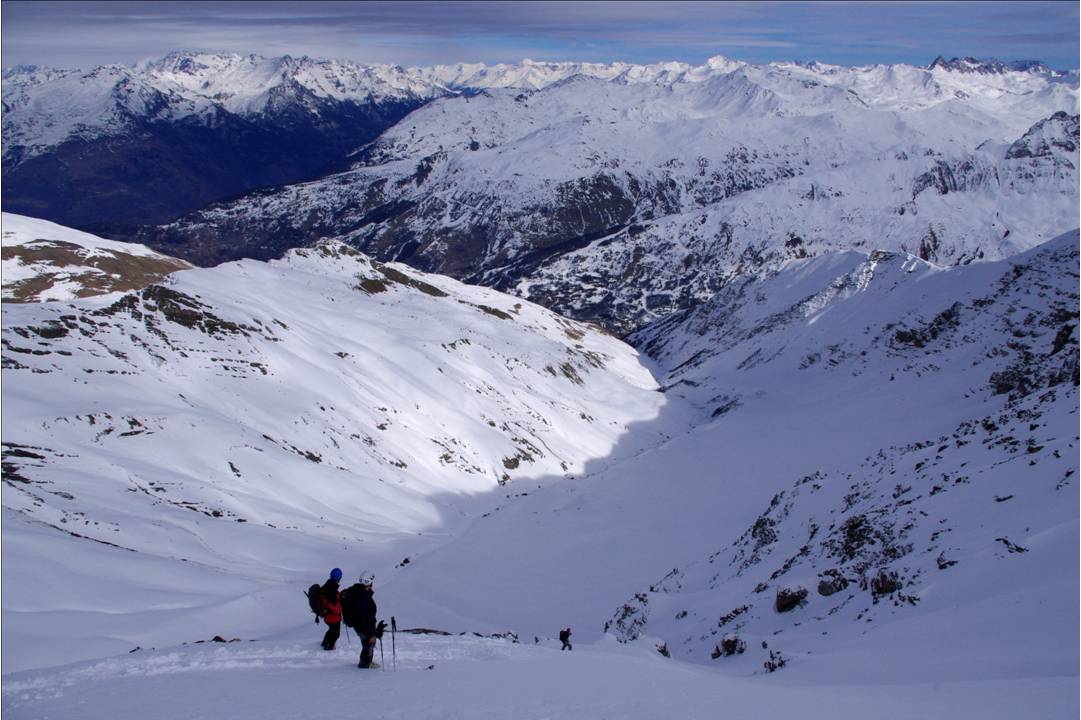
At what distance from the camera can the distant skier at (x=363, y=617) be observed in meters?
12.0

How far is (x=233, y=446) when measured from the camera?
39.3 metres

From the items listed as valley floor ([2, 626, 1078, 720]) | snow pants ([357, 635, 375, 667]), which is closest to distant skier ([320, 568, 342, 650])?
valley floor ([2, 626, 1078, 720])

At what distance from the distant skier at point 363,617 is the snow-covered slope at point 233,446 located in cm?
588

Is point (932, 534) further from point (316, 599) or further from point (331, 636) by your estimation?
point (316, 599)

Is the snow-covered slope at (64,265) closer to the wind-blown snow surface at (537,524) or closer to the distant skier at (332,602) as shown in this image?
the wind-blown snow surface at (537,524)

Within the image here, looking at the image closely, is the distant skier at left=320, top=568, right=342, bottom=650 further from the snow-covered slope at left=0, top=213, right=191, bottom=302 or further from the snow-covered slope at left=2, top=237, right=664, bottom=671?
the snow-covered slope at left=0, top=213, right=191, bottom=302

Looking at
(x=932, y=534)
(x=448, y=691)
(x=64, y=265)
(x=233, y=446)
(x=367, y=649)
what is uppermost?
(x=64, y=265)

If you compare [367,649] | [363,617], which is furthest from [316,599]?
[367,649]

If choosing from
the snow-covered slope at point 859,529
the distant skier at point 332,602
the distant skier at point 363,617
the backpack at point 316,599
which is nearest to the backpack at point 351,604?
the distant skier at point 363,617

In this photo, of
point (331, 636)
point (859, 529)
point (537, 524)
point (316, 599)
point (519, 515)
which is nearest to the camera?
point (316, 599)

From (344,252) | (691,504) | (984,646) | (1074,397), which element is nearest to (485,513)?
(691,504)

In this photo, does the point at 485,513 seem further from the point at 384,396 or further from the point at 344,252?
the point at 344,252

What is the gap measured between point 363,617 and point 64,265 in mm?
125574

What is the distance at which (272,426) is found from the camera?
150 feet
